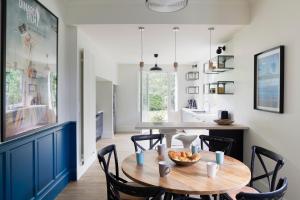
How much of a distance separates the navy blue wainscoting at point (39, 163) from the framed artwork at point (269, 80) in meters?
2.88

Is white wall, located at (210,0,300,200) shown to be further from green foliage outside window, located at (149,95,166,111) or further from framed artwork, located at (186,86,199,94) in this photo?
green foliage outside window, located at (149,95,166,111)

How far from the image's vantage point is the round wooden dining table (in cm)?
163

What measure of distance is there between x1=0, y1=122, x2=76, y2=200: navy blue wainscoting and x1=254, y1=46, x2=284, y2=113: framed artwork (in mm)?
2876

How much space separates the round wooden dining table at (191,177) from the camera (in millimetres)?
1632

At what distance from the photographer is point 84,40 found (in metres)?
4.32

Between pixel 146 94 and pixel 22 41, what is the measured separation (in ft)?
21.5

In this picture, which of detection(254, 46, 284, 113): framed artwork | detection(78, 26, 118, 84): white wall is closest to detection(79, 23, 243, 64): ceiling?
detection(78, 26, 118, 84): white wall

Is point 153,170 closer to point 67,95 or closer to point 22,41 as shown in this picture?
point 22,41

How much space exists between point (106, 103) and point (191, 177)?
600cm

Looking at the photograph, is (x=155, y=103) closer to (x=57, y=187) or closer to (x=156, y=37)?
(x=156, y=37)

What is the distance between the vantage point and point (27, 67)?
8.19ft

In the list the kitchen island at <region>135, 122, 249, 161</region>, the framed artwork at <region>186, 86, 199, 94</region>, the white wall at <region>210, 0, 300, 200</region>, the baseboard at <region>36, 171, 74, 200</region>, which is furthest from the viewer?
the framed artwork at <region>186, 86, 199, 94</region>

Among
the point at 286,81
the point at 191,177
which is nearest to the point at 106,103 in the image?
the point at 286,81

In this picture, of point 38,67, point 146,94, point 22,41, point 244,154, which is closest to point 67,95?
A: point 38,67
